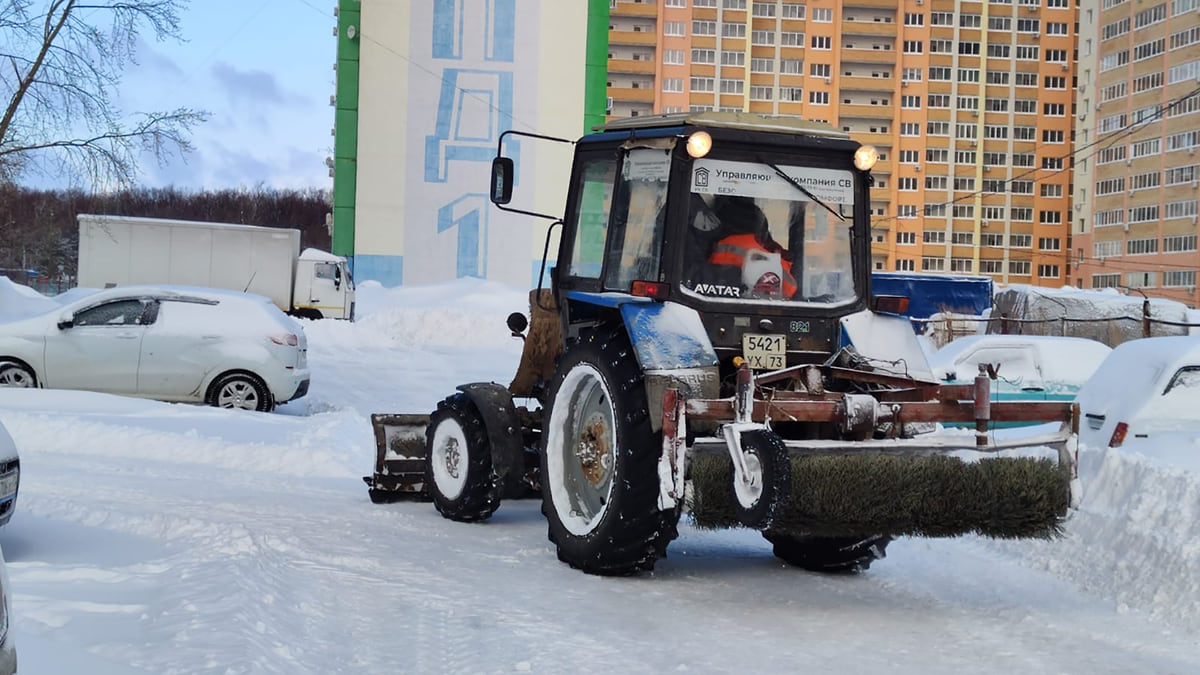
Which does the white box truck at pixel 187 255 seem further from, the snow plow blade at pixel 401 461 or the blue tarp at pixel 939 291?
the snow plow blade at pixel 401 461

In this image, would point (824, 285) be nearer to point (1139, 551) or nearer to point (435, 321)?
point (1139, 551)

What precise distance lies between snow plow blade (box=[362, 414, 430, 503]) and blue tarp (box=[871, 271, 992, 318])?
45.5m

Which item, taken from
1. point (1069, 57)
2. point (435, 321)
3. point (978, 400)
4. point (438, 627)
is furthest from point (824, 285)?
point (1069, 57)

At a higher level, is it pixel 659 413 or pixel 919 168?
pixel 919 168

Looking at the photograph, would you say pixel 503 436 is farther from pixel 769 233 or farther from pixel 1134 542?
pixel 1134 542

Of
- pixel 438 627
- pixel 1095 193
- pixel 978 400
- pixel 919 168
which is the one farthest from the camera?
pixel 919 168

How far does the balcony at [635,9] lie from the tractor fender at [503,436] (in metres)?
103

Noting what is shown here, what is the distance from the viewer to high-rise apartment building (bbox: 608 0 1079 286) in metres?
111

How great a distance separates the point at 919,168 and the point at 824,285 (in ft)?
361

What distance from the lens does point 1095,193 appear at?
4085 inches

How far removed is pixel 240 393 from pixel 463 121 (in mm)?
33588

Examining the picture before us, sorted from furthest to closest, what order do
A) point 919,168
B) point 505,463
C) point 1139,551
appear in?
point 919,168, point 505,463, point 1139,551

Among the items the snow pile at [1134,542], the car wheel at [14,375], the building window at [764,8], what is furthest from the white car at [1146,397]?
the building window at [764,8]

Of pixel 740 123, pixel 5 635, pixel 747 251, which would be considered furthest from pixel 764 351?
pixel 5 635
